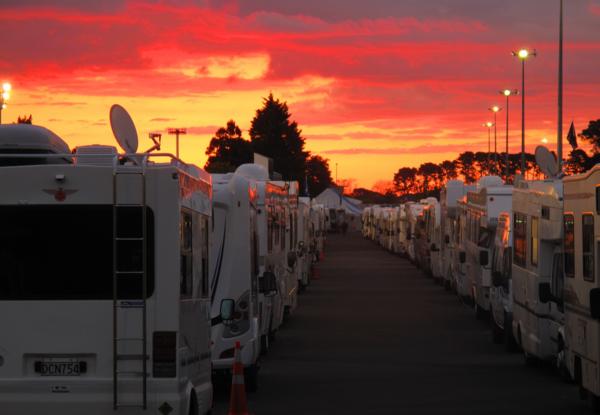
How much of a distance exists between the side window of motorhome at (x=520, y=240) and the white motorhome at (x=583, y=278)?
4.87 metres

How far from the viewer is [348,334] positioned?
28453 millimetres

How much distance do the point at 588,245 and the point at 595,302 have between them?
4.38ft

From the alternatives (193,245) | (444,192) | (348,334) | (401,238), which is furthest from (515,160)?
(193,245)

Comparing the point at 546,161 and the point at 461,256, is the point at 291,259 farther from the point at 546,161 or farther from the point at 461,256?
the point at 461,256

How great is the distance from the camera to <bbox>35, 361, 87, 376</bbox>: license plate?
1126cm

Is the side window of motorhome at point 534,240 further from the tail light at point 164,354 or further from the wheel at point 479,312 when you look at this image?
the wheel at point 479,312

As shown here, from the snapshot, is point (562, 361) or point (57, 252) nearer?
point (57, 252)

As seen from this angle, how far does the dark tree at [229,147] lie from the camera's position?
15600 cm

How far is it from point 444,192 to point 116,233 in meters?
35.6

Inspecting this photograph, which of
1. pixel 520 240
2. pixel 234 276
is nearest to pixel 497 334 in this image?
pixel 520 240

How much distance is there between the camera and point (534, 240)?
2094 cm

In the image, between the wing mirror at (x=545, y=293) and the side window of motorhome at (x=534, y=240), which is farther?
the side window of motorhome at (x=534, y=240)

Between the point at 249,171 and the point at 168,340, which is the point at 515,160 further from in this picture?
the point at 168,340

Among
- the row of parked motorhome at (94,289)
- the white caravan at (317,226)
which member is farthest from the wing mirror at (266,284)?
the white caravan at (317,226)
